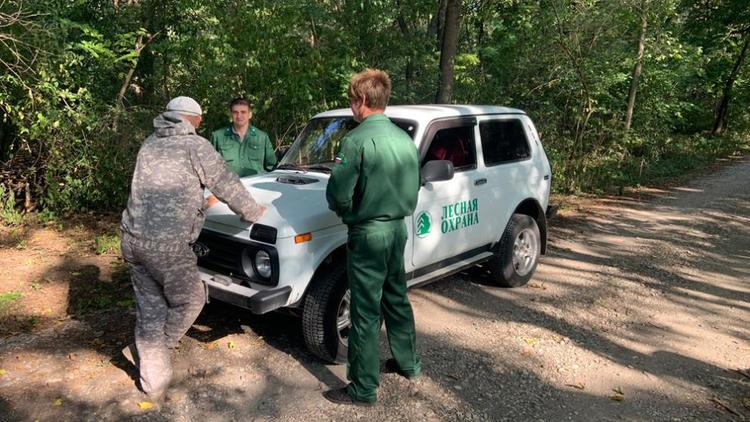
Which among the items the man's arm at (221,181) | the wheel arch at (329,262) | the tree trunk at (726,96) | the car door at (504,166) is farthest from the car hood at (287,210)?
the tree trunk at (726,96)

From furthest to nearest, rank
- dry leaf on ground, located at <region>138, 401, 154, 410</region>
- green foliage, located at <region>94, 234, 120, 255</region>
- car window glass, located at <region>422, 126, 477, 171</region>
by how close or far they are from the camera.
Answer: green foliage, located at <region>94, 234, 120, 255</region> < car window glass, located at <region>422, 126, 477, 171</region> < dry leaf on ground, located at <region>138, 401, 154, 410</region>

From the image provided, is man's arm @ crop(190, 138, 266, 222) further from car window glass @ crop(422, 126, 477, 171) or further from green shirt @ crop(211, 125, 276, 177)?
green shirt @ crop(211, 125, 276, 177)

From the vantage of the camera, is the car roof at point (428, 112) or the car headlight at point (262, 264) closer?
the car headlight at point (262, 264)

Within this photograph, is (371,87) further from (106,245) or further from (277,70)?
(277,70)

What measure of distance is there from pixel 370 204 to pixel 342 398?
1339 millimetres

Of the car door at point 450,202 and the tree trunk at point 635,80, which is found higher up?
the tree trunk at point 635,80

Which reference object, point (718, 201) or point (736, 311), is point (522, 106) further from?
point (736, 311)

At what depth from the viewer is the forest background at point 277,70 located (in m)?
7.07

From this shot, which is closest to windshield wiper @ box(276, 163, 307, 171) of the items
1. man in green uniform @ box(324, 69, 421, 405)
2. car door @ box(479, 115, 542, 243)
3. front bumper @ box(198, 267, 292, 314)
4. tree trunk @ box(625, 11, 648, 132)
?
front bumper @ box(198, 267, 292, 314)

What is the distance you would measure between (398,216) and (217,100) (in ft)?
18.4

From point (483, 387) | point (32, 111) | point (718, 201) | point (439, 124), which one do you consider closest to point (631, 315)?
point (483, 387)

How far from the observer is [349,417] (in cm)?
348

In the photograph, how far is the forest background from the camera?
7.07 meters

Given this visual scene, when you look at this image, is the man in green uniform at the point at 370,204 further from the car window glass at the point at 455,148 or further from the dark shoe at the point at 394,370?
the car window glass at the point at 455,148
